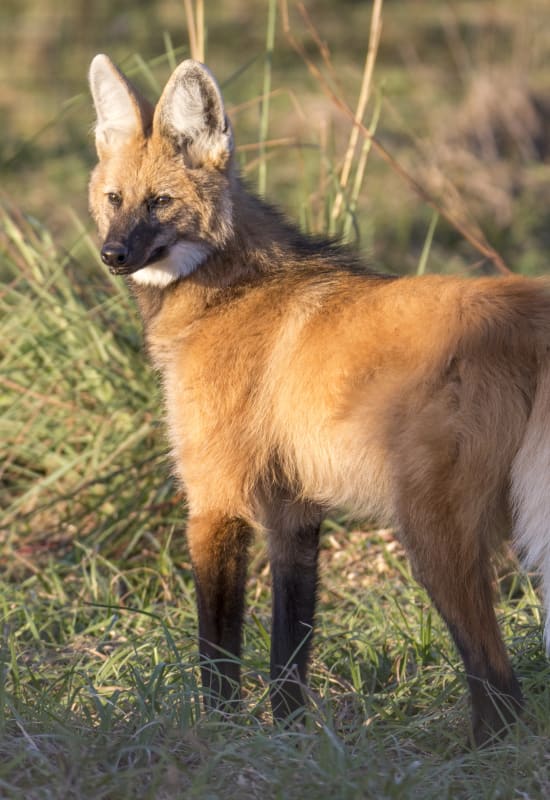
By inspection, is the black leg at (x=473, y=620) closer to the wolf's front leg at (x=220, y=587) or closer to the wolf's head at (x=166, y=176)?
the wolf's front leg at (x=220, y=587)

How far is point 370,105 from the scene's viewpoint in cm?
959

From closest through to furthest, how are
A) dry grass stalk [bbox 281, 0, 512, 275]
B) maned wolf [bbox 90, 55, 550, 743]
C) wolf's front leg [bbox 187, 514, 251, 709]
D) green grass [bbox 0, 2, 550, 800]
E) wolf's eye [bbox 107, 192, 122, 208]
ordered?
green grass [bbox 0, 2, 550, 800] < maned wolf [bbox 90, 55, 550, 743] < wolf's front leg [bbox 187, 514, 251, 709] < wolf's eye [bbox 107, 192, 122, 208] < dry grass stalk [bbox 281, 0, 512, 275]

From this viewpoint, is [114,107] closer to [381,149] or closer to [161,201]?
[161,201]

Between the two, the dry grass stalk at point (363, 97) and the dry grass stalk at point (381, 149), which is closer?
the dry grass stalk at point (381, 149)

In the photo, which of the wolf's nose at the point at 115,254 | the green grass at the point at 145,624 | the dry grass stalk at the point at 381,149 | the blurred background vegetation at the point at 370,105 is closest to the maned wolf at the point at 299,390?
the wolf's nose at the point at 115,254

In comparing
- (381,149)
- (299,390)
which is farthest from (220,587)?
(381,149)

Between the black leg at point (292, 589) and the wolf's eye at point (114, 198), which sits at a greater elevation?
the wolf's eye at point (114, 198)

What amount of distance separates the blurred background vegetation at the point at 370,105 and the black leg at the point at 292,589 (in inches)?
66.5

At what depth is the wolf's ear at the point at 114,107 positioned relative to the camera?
3.70 meters

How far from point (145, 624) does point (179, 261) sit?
4.63 feet

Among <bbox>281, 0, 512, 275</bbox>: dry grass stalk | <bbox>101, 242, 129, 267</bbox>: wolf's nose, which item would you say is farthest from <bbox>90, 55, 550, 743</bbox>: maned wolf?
<bbox>281, 0, 512, 275</bbox>: dry grass stalk

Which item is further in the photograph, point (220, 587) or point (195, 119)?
point (195, 119)

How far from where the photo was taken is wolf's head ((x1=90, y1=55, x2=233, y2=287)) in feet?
11.5

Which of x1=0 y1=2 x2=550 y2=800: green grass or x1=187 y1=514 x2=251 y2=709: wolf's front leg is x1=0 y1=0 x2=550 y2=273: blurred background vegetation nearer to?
x1=0 y1=2 x2=550 y2=800: green grass
